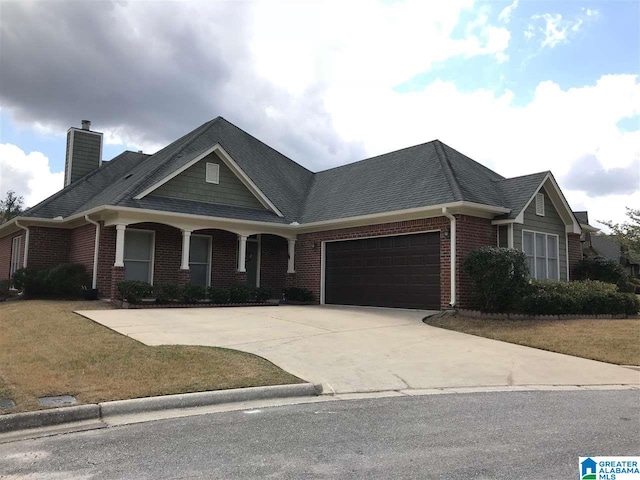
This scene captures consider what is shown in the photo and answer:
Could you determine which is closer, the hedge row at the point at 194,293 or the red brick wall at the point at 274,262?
the hedge row at the point at 194,293

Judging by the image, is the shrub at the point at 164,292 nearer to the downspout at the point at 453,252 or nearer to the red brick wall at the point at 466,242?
the downspout at the point at 453,252

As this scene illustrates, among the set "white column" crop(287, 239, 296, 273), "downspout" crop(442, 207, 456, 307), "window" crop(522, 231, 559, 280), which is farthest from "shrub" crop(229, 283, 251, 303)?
"window" crop(522, 231, 559, 280)

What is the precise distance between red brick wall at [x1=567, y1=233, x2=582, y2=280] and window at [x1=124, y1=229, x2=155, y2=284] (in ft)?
49.0

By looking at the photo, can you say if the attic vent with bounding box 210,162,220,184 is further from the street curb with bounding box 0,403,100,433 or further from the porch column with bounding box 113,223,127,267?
the street curb with bounding box 0,403,100,433

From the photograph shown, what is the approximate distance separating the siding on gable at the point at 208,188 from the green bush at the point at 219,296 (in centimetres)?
352

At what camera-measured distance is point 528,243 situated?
642 inches

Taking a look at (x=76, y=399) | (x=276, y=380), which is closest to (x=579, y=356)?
(x=276, y=380)

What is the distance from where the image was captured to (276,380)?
6938 millimetres

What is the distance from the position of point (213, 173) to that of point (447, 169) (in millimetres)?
8345

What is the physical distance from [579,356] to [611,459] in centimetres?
588

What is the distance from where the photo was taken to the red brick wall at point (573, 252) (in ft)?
60.8

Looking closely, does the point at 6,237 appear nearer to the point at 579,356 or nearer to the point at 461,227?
the point at 461,227

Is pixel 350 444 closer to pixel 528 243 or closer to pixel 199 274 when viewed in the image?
pixel 528 243

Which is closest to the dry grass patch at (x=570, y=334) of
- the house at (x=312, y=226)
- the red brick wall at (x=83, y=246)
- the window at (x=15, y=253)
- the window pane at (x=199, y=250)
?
the house at (x=312, y=226)
